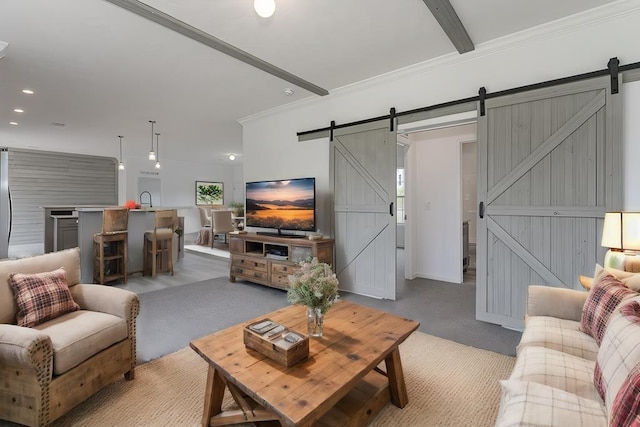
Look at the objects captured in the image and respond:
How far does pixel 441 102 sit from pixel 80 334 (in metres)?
3.66

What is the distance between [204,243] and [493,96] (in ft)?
25.0

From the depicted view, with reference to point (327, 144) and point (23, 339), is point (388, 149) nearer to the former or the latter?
point (327, 144)

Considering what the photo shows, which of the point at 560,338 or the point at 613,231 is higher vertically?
the point at 613,231

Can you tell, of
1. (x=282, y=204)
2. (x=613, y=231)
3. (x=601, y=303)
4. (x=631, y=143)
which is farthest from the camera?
(x=282, y=204)

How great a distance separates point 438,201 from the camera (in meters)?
4.94

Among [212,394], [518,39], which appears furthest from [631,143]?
[212,394]

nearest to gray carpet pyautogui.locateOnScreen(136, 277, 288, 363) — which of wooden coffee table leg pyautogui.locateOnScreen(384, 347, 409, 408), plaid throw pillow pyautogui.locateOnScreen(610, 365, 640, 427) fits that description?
wooden coffee table leg pyautogui.locateOnScreen(384, 347, 409, 408)

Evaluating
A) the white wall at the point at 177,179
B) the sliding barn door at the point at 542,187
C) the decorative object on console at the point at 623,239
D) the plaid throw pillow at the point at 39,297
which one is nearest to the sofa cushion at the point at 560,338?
the decorative object on console at the point at 623,239

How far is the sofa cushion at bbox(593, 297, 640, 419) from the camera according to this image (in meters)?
0.96

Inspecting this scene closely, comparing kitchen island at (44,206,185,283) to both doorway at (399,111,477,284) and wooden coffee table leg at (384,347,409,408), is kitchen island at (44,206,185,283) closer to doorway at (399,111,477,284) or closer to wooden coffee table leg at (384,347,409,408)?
doorway at (399,111,477,284)

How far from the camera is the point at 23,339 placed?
1.50m

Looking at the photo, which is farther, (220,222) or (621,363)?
(220,222)

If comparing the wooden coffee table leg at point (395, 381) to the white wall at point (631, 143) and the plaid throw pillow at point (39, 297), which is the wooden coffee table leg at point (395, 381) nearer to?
the plaid throw pillow at point (39, 297)

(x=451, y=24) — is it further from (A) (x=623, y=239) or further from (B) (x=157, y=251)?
(B) (x=157, y=251)
